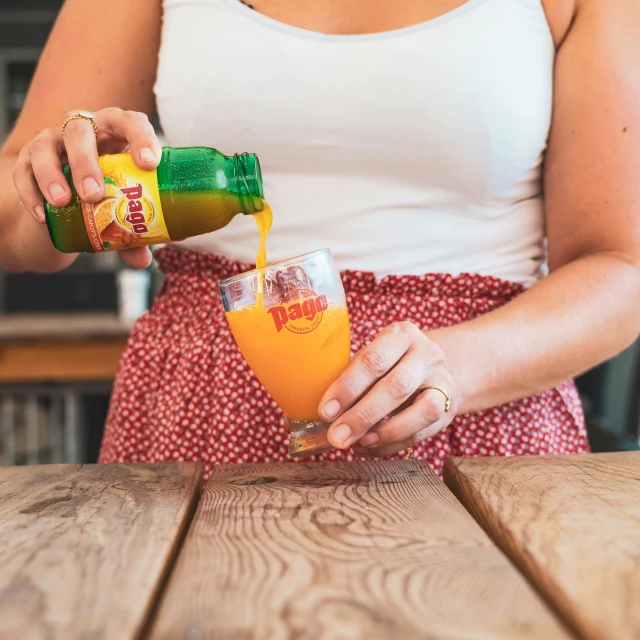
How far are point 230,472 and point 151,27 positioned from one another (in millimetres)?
721

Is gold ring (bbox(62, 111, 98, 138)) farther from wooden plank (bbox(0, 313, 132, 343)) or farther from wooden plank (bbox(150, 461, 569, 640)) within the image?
wooden plank (bbox(0, 313, 132, 343))

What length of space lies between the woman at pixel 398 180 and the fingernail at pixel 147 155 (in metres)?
0.19

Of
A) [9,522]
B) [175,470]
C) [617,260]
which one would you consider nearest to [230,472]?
[175,470]

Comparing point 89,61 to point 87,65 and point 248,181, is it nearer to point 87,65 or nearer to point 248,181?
point 87,65

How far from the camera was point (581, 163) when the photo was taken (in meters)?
0.99

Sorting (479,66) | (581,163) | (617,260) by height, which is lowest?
(617,260)

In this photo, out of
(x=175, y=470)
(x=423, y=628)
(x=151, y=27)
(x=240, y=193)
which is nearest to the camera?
(x=423, y=628)

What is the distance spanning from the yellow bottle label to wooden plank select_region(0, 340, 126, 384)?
2.33 m

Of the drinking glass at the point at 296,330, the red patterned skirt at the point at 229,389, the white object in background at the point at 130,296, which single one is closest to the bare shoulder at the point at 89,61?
the red patterned skirt at the point at 229,389

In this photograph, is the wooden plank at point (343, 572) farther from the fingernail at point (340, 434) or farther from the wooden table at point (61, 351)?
the wooden table at point (61, 351)

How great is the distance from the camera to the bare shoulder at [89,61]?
41.4 inches

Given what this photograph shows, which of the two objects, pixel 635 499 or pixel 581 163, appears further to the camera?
pixel 581 163

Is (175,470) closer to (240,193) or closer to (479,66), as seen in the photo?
(240,193)

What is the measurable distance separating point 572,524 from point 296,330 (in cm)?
32
